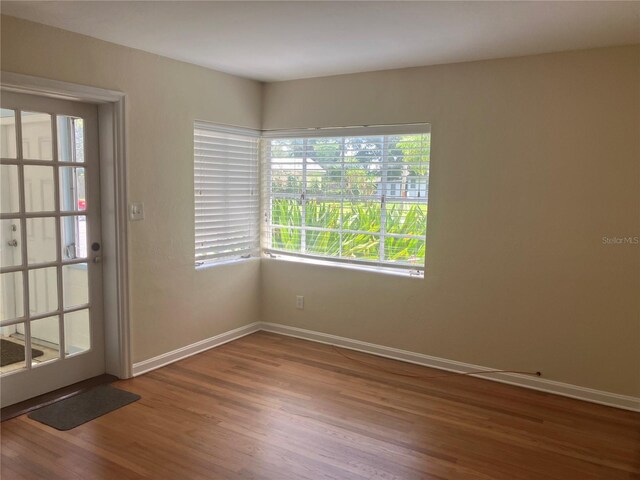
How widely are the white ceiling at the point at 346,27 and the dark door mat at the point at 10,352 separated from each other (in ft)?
6.42

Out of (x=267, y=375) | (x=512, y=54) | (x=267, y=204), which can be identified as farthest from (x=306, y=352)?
(x=512, y=54)

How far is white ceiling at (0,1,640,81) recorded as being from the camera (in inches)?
101

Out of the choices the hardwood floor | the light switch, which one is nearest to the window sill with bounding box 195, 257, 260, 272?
the light switch

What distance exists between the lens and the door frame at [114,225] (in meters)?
3.43

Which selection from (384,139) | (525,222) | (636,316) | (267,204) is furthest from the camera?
(267,204)

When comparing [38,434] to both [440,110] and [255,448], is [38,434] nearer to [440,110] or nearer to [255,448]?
[255,448]

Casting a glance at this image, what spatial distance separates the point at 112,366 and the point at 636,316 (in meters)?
3.67

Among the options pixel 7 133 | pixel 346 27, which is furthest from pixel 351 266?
pixel 7 133

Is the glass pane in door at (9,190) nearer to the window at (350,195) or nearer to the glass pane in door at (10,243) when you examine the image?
the glass pane in door at (10,243)

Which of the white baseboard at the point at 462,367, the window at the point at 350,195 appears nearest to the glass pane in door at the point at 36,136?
the window at the point at 350,195

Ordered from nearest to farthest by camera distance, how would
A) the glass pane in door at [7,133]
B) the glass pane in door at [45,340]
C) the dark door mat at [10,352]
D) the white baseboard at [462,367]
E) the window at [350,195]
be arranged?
the glass pane in door at [7,133]
the dark door mat at [10,352]
the glass pane in door at [45,340]
the white baseboard at [462,367]
the window at [350,195]

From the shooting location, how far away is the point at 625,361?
3316mm

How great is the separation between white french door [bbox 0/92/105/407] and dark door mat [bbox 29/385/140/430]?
22 cm

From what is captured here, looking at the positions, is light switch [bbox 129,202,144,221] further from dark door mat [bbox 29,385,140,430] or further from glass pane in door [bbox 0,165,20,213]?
dark door mat [bbox 29,385,140,430]
